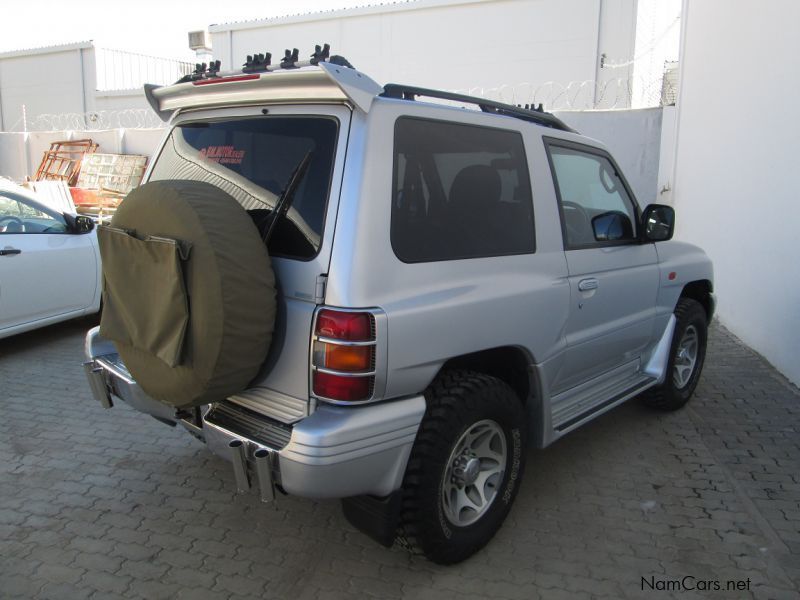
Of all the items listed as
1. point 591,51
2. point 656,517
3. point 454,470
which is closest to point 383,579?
point 454,470

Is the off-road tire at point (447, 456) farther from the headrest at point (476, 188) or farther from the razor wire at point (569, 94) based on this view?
the razor wire at point (569, 94)

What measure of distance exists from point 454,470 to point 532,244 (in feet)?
3.70

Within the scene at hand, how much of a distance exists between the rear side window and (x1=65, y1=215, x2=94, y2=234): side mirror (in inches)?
185

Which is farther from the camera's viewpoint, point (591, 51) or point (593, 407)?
point (591, 51)

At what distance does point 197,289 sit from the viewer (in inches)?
90.0

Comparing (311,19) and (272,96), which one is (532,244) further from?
(311,19)

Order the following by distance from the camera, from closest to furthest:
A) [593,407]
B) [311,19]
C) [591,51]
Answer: [593,407] < [591,51] < [311,19]

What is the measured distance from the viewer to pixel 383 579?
2.79 meters

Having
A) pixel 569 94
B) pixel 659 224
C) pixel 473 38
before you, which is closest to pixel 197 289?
pixel 659 224

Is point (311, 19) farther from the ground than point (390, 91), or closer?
farther from the ground

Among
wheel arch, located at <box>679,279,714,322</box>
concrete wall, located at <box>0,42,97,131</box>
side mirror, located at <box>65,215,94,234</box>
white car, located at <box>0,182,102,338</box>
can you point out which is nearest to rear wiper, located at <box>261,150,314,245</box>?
wheel arch, located at <box>679,279,714,322</box>

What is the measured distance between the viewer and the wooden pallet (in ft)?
58.8

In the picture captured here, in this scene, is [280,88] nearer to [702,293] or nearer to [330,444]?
[330,444]

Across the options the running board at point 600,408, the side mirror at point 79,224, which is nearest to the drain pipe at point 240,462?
the running board at point 600,408
